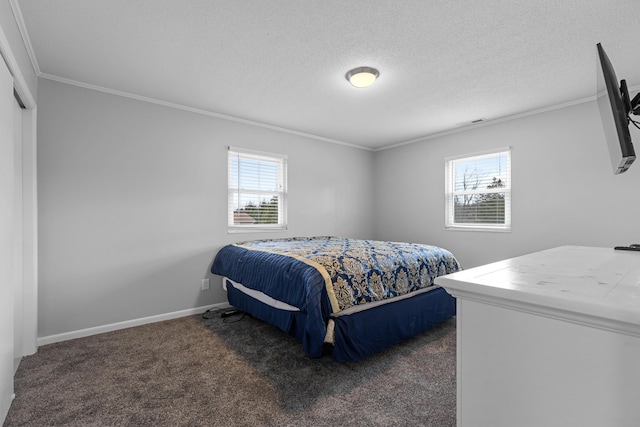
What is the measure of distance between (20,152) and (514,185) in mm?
4949

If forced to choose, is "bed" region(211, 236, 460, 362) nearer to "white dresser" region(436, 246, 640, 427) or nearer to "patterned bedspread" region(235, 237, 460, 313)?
"patterned bedspread" region(235, 237, 460, 313)

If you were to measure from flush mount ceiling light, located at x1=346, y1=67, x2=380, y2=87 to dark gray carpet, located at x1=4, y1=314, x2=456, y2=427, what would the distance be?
7.52 ft

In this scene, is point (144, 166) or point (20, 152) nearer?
point (20, 152)

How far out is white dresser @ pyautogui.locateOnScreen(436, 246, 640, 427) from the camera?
59 centimetres

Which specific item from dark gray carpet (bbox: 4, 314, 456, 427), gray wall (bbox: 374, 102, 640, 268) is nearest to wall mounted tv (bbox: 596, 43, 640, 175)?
dark gray carpet (bbox: 4, 314, 456, 427)

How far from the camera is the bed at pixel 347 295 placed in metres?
2.09

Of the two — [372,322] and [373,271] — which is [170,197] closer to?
[373,271]

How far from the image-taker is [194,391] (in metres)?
1.88

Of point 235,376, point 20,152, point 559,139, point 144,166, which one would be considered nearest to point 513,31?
point 559,139

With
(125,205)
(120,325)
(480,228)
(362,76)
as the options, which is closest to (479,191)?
(480,228)

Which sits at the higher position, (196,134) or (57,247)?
(196,134)

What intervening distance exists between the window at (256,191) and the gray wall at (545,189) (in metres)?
2.15

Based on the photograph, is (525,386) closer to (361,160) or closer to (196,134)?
(196,134)

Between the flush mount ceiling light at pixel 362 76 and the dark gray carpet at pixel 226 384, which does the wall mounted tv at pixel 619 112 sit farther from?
the flush mount ceiling light at pixel 362 76
